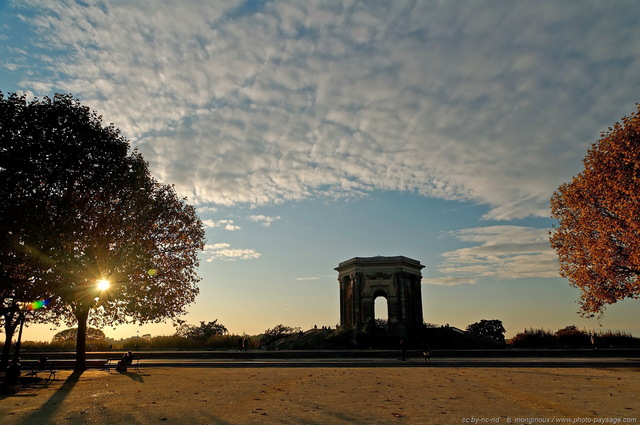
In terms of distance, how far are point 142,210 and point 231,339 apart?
2704 cm

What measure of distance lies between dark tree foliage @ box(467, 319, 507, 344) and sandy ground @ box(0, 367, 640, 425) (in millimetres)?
37243

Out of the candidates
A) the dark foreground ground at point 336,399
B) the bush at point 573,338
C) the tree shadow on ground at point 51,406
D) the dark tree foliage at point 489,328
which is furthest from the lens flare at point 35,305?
the dark tree foliage at point 489,328

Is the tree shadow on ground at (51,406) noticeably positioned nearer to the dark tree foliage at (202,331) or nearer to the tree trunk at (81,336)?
the tree trunk at (81,336)

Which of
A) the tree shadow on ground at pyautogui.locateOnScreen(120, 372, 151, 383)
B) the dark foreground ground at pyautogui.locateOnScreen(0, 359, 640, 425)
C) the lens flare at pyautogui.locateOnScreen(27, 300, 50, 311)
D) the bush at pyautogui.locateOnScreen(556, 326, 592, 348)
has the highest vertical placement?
the lens flare at pyautogui.locateOnScreen(27, 300, 50, 311)

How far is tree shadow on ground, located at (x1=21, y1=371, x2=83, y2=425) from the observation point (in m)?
10.8

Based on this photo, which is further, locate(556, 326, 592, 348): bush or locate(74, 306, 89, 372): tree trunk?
locate(556, 326, 592, 348): bush

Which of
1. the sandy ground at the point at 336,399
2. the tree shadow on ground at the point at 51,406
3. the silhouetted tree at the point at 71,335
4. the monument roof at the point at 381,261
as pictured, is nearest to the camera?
the sandy ground at the point at 336,399

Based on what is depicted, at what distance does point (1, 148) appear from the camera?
18.7 metres

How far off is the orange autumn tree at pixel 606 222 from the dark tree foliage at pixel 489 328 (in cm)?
3287

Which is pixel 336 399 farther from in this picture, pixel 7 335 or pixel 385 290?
pixel 385 290

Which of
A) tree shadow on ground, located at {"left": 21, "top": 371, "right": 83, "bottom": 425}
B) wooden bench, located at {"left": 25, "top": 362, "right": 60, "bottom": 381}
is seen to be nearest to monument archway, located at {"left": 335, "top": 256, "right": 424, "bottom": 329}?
wooden bench, located at {"left": 25, "top": 362, "right": 60, "bottom": 381}

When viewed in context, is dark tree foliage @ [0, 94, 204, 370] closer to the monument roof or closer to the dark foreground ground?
the dark foreground ground

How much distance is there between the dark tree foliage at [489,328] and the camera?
184 feet

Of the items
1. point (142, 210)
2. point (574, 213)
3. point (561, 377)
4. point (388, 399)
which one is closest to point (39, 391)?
point (142, 210)
